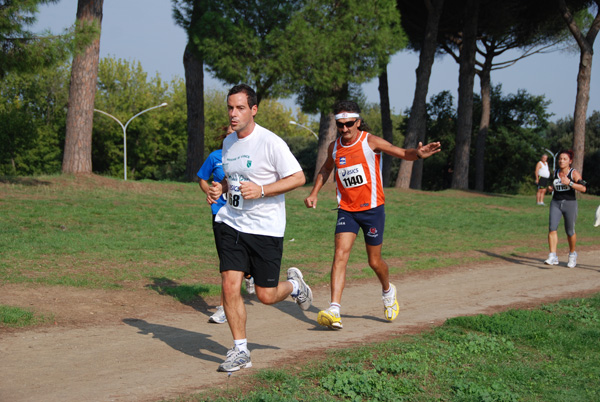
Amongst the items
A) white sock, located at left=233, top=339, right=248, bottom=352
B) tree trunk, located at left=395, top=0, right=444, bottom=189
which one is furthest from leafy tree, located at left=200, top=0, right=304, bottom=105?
white sock, located at left=233, top=339, right=248, bottom=352

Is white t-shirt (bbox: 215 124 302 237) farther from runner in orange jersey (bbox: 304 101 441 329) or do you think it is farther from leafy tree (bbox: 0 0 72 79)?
leafy tree (bbox: 0 0 72 79)

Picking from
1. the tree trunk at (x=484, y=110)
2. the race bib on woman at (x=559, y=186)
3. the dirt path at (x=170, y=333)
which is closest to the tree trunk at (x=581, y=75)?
the tree trunk at (x=484, y=110)

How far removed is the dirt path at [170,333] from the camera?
15.4 feet

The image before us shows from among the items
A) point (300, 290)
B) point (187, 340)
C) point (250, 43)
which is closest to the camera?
point (187, 340)

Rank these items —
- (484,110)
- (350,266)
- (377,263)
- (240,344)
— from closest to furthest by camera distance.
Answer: (240,344) < (377,263) < (350,266) < (484,110)

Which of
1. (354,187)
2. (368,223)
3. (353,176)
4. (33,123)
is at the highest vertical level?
(33,123)

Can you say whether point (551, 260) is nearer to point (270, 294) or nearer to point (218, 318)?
point (218, 318)

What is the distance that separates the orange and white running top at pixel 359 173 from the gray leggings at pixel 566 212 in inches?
256

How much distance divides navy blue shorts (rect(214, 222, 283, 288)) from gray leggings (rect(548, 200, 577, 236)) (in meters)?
8.44

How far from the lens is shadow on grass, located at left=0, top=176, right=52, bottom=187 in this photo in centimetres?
1742

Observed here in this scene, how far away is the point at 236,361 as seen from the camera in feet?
16.1

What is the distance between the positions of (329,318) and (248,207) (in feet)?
6.33

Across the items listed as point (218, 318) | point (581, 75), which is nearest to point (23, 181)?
point (218, 318)

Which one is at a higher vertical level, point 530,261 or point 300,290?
point 300,290
